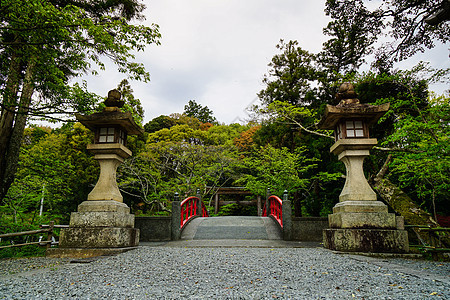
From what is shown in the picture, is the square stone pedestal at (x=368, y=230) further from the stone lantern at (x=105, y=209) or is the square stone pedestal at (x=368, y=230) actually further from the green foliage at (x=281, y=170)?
the green foliage at (x=281, y=170)

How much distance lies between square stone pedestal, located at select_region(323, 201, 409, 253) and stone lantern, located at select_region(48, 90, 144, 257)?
3.61m

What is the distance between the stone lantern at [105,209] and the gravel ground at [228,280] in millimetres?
607

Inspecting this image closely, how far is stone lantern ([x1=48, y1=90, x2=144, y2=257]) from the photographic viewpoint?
4.12 metres

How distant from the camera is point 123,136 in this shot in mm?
5047

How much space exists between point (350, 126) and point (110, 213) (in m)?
4.46

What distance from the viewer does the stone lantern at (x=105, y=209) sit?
4.12 m

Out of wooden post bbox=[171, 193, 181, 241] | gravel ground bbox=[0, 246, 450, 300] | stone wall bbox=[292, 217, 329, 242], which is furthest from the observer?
wooden post bbox=[171, 193, 181, 241]

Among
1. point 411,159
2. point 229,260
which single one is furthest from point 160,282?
point 411,159

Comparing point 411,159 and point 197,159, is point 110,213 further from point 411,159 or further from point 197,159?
point 197,159

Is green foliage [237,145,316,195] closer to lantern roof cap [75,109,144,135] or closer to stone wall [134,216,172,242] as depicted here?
stone wall [134,216,172,242]

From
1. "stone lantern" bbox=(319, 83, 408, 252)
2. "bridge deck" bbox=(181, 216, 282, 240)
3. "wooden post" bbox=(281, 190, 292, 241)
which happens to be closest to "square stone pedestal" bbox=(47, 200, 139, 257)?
"bridge deck" bbox=(181, 216, 282, 240)

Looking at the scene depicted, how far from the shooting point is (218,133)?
64.1ft

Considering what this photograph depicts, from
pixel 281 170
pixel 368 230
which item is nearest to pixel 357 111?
pixel 368 230

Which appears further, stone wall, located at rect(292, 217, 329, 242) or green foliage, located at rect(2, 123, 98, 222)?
green foliage, located at rect(2, 123, 98, 222)
